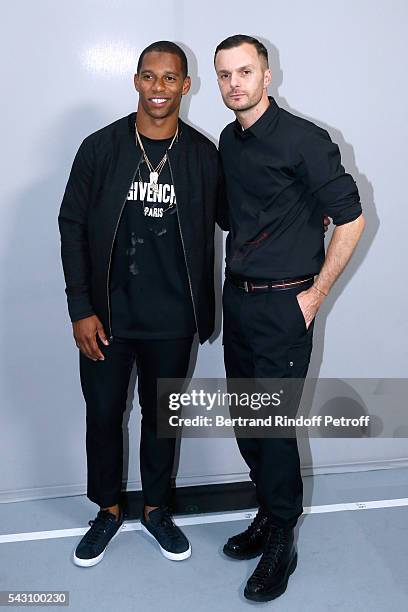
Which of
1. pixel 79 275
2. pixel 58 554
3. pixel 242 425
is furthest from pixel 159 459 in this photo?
pixel 79 275

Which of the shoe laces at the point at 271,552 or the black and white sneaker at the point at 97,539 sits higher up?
the shoe laces at the point at 271,552

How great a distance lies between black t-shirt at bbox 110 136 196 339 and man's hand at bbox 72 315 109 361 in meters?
0.05

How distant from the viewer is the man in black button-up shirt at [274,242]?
82.8 inches

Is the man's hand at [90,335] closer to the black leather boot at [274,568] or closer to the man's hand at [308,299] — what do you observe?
the man's hand at [308,299]

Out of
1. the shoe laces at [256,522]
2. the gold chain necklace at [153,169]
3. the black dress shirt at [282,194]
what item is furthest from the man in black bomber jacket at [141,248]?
the shoe laces at [256,522]

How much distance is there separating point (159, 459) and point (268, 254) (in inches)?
33.8

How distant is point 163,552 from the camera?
8.22ft

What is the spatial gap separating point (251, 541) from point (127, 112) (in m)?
1.60

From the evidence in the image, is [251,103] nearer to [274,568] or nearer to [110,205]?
[110,205]

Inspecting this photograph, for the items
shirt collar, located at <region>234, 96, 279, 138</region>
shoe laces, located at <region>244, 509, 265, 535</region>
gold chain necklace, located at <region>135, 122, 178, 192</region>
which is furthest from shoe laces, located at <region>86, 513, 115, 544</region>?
shirt collar, located at <region>234, 96, 279, 138</region>

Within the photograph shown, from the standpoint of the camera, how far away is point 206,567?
8.05 feet

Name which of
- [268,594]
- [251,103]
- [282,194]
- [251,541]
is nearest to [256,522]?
[251,541]

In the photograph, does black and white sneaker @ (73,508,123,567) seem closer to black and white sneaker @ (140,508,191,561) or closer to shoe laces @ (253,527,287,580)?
black and white sneaker @ (140,508,191,561)

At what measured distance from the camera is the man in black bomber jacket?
2178 mm
